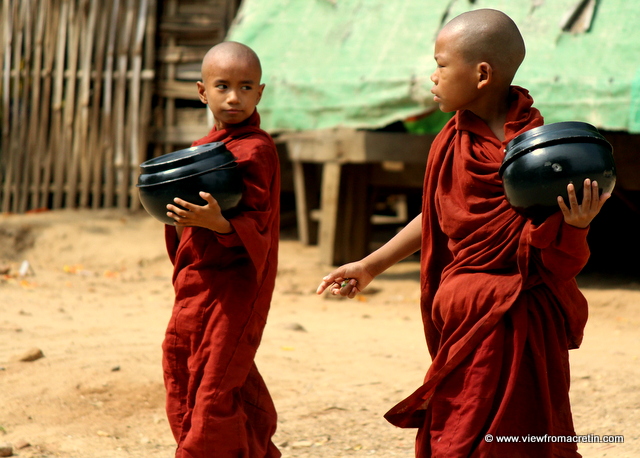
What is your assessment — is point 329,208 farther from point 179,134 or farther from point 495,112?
point 495,112

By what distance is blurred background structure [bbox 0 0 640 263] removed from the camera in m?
6.14

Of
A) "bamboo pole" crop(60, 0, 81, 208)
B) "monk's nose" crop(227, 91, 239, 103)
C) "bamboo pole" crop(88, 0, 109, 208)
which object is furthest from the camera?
"bamboo pole" crop(60, 0, 81, 208)

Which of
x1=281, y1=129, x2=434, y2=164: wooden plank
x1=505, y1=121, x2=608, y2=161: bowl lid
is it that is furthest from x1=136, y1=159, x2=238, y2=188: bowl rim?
x1=281, y1=129, x2=434, y2=164: wooden plank

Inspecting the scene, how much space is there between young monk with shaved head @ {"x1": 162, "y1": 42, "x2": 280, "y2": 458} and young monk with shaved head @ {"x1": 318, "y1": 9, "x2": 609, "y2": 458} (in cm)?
69

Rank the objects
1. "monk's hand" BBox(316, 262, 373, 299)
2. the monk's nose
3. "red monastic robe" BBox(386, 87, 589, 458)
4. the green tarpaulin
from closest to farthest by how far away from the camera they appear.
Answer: "red monastic robe" BBox(386, 87, 589, 458) < "monk's hand" BBox(316, 262, 373, 299) < the monk's nose < the green tarpaulin

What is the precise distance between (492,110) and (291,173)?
7.61 metres

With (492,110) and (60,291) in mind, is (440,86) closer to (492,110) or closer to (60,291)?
(492,110)

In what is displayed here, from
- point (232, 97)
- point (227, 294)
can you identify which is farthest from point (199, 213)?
point (232, 97)

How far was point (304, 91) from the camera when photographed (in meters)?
7.37

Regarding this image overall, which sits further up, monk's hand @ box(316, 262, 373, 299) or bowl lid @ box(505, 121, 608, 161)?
bowl lid @ box(505, 121, 608, 161)

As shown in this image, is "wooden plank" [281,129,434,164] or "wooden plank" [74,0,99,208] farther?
"wooden plank" [74,0,99,208]

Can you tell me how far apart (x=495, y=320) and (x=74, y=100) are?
29.7 feet

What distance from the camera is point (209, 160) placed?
2.80m

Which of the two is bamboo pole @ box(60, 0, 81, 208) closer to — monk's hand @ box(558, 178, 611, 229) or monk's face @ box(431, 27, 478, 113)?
monk's face @ box(431, 27, 478, 113)
